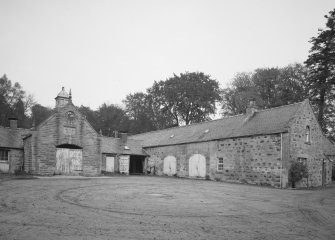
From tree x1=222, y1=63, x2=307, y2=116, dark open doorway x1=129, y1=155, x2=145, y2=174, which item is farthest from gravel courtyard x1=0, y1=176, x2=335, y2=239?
tree x1=222, y1=63, x2=307, y2=116

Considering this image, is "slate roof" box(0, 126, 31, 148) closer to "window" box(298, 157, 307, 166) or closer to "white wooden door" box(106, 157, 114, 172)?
"white wooden door" box(106, 157, 114, 172)

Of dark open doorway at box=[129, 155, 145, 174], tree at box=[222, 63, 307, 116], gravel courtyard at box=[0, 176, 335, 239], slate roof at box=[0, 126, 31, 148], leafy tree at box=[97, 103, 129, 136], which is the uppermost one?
tree at box=[222, 63, 307, 116]

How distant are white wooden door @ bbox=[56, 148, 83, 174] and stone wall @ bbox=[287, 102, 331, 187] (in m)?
20.1

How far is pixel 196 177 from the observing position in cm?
3231

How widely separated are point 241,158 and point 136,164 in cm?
1892

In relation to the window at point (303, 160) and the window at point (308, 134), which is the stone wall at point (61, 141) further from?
the window at point (308, 134)

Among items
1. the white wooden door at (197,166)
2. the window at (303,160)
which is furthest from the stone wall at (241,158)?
the window at (303,160)

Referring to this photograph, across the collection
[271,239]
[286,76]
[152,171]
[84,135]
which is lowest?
[152,171]

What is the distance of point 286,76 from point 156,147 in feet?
87.9

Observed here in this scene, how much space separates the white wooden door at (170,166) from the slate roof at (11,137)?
16.8 meters

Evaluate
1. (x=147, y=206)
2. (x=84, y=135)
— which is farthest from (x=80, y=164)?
(x=147, y=206)

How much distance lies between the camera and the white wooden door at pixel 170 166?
117 ft

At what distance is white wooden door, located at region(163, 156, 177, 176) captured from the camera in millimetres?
35766

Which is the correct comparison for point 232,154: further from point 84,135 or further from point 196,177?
point 84,135
